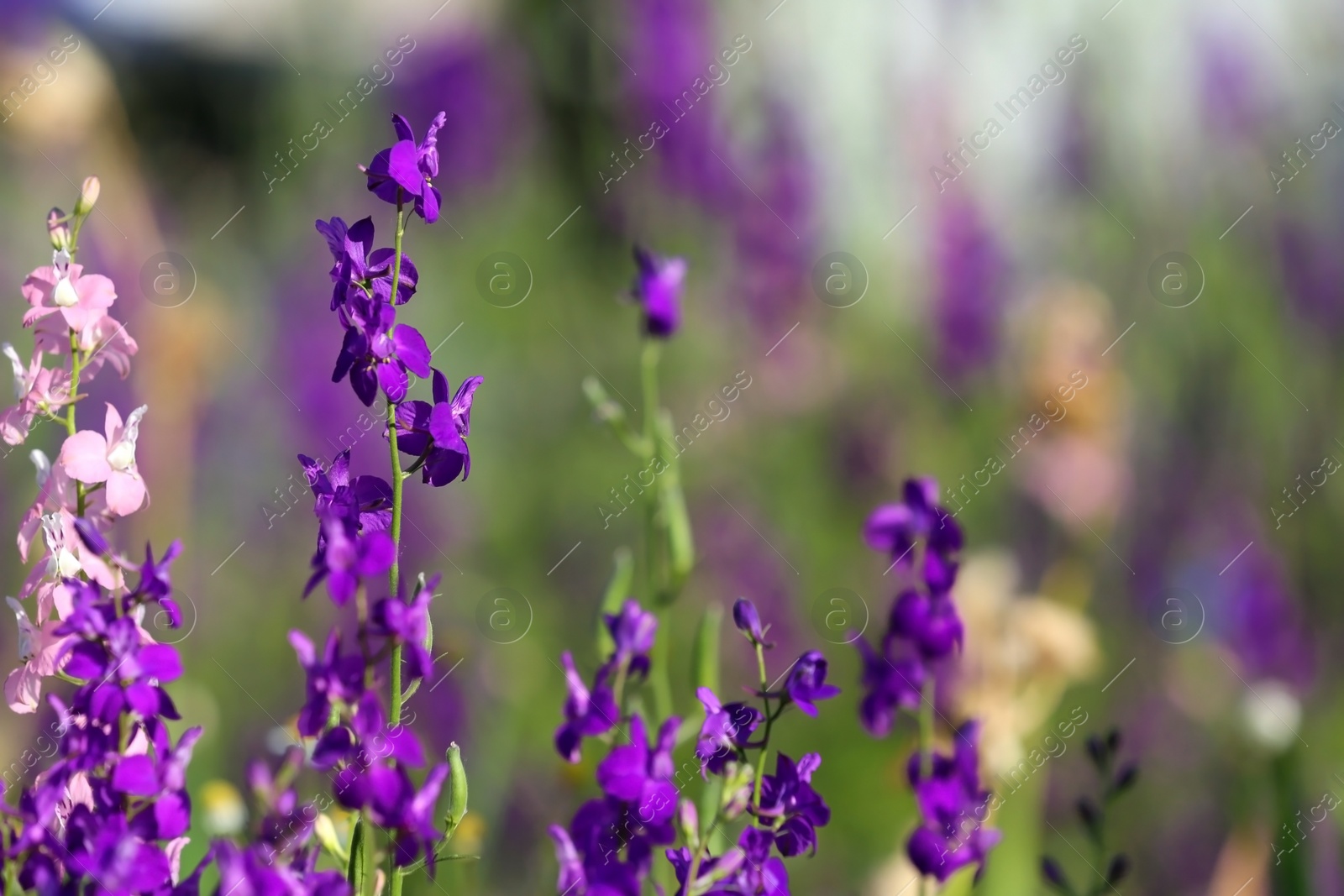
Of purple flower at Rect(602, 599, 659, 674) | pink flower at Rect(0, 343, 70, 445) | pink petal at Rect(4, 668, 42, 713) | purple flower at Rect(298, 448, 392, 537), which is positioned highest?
pink flower at Rect(0, 343, 70, 445)

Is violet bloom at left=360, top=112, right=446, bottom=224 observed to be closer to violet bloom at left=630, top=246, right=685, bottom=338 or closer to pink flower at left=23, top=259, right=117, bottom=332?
pink flower at left=23, top=259, right=117, bottom=332

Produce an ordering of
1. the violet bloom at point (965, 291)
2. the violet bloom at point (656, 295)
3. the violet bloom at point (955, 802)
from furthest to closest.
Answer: the violet bloom at point (965, 291) < the violet bloom at point (656, 295) < the violet bloom at point (955, 802)

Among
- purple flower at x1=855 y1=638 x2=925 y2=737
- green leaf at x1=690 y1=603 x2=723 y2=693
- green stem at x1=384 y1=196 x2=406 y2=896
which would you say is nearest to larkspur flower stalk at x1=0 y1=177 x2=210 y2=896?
green stem at x1=384 y1=196 x2=406 y2=896

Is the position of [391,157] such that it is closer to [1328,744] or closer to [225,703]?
[225,703]

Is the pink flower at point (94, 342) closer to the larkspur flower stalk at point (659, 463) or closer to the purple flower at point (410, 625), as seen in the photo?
the purple flower at point (410, 625)

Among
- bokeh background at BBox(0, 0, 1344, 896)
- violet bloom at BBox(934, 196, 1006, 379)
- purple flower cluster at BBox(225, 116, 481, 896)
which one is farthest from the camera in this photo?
violet bloom at BBox(934, 196, 1006, 379)

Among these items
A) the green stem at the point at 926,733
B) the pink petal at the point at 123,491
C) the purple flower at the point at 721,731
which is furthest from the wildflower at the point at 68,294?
the green stem at the point at 926,733

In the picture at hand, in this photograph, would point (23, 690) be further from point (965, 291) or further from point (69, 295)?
point (965, 291)
